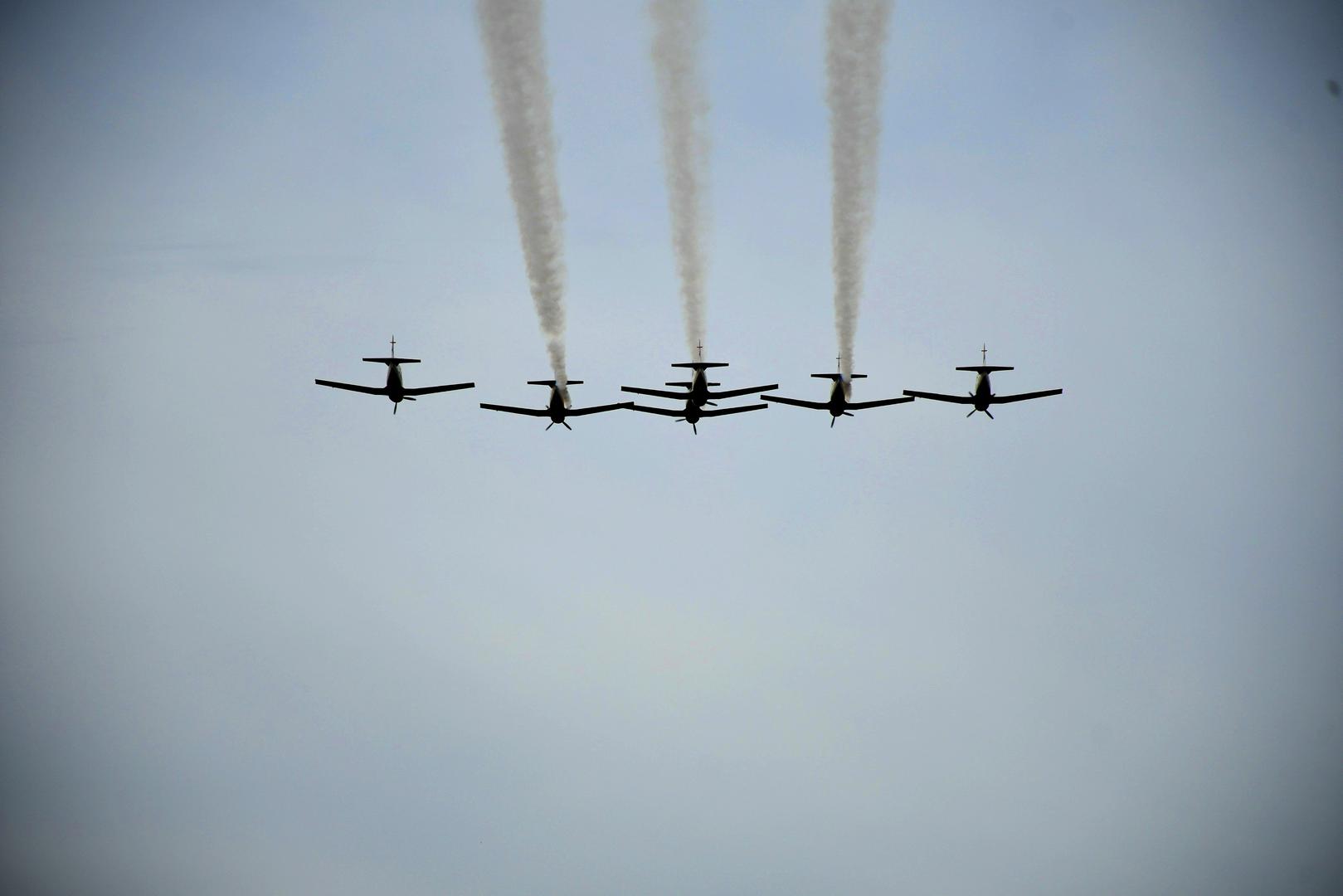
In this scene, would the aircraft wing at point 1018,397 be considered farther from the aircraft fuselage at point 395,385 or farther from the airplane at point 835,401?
the aircraft fuselage at point 395,385

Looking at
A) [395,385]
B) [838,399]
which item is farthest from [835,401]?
[395,385]

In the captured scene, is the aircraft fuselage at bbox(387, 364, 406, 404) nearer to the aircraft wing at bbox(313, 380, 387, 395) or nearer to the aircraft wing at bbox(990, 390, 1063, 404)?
the aircraft wing at bbox(313, 380, 387, 395)

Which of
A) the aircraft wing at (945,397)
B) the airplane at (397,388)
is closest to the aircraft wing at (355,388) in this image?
the airplane at (397,388)

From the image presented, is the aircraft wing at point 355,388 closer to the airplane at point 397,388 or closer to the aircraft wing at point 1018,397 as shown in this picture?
the airplane at point 397,388

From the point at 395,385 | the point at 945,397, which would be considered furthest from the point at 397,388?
the point at 945,397

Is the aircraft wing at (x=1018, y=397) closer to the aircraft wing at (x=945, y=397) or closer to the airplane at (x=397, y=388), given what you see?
the aircraft wing at (x=945, y=397)

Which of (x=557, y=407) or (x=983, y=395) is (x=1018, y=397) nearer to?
(x=983, y=395)

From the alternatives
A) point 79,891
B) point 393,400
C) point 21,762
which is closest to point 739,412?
point 393,400

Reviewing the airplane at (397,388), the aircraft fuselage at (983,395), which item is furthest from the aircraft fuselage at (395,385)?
the aircraft fuselage at (983,395)

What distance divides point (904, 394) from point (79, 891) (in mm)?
160524

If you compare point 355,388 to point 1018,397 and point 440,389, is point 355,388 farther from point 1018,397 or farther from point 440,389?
point 1018,397

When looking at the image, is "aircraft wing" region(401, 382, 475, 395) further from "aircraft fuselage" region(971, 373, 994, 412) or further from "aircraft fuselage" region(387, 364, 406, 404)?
"aircraft fuselage" region(971, 373, 994, 412)

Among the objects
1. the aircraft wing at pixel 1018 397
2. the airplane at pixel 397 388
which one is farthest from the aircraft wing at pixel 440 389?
the aircraft wing at pixel 1018 397

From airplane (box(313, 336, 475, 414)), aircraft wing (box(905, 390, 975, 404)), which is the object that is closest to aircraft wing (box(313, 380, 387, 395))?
airplane (box(313, 336, 475, 414))
